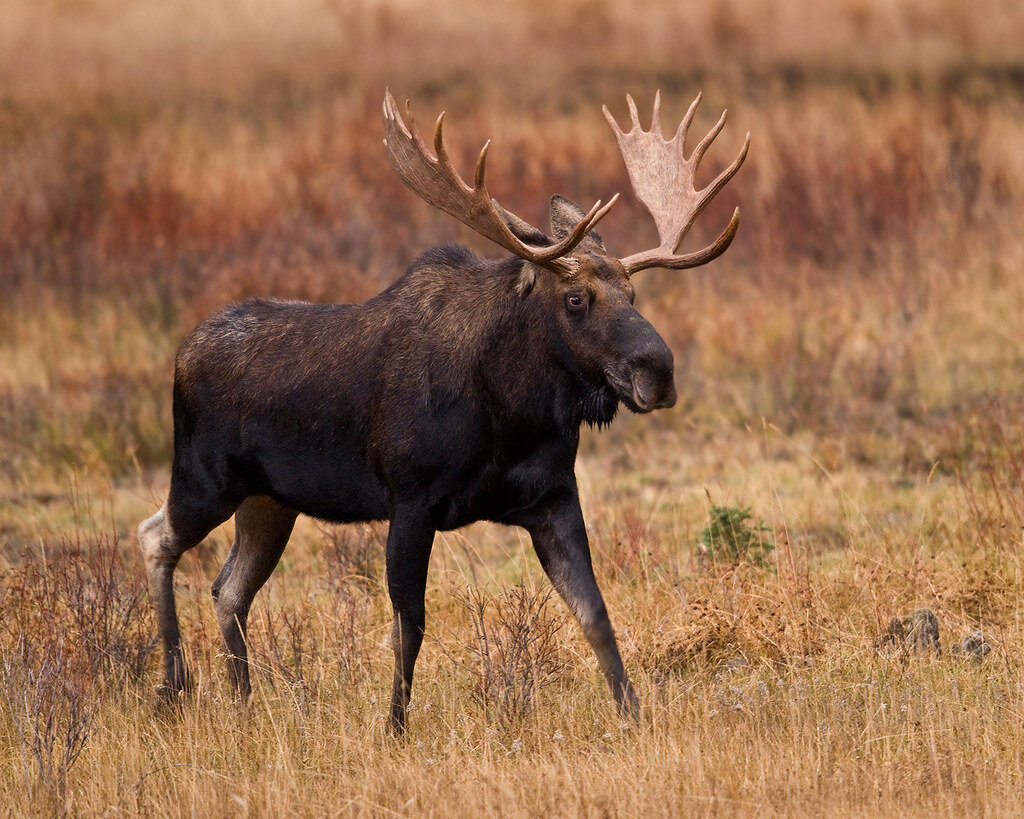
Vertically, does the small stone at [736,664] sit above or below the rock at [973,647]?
below

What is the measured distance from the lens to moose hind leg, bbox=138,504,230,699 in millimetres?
6398

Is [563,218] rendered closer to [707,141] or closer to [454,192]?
[454,192]

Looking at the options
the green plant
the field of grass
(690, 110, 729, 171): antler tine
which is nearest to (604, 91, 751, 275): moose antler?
(690, 110, 729, 171): antler tine

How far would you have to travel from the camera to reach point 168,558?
6.59m

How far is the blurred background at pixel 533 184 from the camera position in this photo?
40.6 feet

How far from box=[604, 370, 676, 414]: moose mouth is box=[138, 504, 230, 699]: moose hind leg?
6.87 feet

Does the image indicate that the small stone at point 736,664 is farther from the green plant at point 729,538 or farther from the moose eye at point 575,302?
the moose eye at point 575,302

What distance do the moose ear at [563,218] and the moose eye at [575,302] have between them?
42cm

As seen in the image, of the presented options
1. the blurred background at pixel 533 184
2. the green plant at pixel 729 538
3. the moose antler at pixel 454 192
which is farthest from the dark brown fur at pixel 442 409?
the blurred background at pixel 533 184

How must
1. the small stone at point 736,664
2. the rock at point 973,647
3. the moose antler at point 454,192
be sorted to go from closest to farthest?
1. the moose antler at point 454,192
2. the rock at point 973,647
3. the small stone at point 736,664

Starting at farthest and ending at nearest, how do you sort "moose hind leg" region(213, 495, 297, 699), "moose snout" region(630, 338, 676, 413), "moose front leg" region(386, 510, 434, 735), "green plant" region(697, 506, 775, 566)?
"green plant" region(697, 506, 775, 566) → "moose hind leg" region(213, 495, 297, 699) → "moose front leg" region(386, 510, 434, 735) → "moose snout" region(630, 338, 676, 413)

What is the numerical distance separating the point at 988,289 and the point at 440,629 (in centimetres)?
885

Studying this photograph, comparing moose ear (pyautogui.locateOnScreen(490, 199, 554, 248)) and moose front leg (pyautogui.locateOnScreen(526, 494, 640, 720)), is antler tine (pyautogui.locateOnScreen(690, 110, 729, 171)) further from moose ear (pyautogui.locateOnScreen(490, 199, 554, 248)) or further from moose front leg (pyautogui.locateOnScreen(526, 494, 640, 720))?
moose front leg (pyautogui.locateOnScreen(526, 494, 640, 720))

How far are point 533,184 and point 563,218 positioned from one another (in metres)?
10.5
